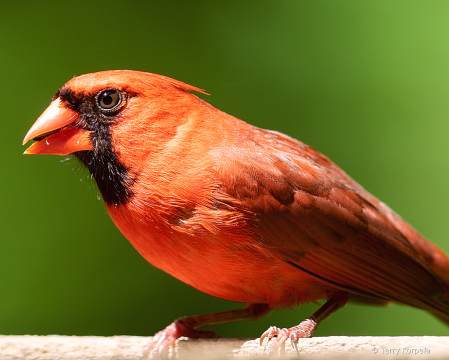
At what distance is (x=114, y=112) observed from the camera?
204 centimetres

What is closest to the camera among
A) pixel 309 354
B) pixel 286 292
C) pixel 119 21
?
pixel 309 354

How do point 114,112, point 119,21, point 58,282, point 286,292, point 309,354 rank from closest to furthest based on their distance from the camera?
point 309,354, point 114,112, point 286,292, point 119,21, point 58,282

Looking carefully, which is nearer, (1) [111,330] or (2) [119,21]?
(2) [119,21]

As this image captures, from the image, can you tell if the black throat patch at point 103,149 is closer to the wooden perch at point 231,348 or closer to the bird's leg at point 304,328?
the wooden perch at point 231,348

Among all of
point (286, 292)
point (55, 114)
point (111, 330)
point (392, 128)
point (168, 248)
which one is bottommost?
point (111, 330)

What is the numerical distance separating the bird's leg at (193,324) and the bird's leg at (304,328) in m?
0.26

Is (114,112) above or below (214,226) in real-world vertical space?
above

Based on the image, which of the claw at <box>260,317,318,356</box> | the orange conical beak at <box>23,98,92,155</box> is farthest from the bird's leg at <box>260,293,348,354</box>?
the orange conical beak at <box>23,98,92,155</box>

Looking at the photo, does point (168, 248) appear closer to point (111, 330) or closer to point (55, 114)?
point (55, 114)

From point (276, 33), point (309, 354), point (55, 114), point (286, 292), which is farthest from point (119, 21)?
point (309, 354)

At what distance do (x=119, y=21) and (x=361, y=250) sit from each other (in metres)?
2.02

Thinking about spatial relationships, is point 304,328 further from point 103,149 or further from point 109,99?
point 109,99

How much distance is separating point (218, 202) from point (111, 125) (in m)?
0.56

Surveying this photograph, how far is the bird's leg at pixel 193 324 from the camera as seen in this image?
2.30 metres
